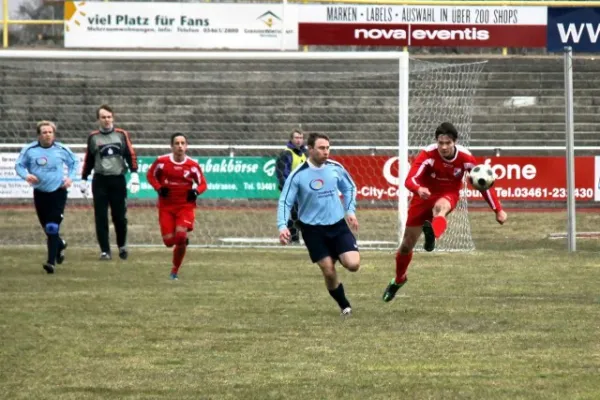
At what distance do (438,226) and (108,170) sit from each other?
22.2 feet

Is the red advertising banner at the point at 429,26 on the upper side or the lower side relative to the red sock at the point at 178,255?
upper

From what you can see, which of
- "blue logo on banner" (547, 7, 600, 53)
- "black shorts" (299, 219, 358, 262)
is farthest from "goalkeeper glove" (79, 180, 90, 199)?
"blue logo on banner" (547, 7, 600, 53)

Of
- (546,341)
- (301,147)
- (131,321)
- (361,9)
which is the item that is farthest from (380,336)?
(361,9)

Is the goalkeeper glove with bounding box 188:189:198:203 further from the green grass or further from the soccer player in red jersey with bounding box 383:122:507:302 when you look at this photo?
the soccer player in red jersey with bounding box 383:122:507:302

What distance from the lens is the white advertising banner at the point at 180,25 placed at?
26.3 metres

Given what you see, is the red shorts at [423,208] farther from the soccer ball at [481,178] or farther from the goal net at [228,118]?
the goal net at [228,118]

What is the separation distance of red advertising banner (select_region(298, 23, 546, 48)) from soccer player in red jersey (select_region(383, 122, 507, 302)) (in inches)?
633

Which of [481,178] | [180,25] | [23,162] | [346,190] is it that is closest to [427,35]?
[180,25]

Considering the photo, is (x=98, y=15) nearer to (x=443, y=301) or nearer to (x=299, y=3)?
(x=299, y=3)

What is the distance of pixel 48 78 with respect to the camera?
2992 centimetres

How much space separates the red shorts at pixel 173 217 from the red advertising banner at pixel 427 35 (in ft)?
44.6

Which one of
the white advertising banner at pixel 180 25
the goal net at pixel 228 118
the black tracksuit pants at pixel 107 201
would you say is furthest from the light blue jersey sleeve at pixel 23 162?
the white advertising banner at pixel 180 25

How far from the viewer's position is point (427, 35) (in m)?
29.2

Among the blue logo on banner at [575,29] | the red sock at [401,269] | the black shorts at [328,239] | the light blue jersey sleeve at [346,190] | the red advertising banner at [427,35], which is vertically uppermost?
the red advertising banner at [427,35]
